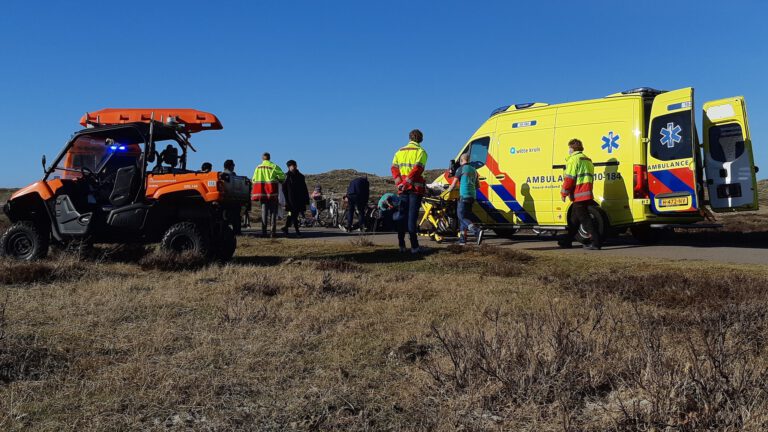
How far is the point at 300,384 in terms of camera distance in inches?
123

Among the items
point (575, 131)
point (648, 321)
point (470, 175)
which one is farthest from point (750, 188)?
point (648, 321)

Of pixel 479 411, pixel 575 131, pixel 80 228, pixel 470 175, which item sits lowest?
pixel 479 411

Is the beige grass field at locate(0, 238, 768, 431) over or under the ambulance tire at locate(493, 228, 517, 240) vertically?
under

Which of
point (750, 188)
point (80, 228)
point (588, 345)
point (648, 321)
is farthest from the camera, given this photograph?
point (750, 188)

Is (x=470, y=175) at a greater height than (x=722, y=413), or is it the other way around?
(x=470, y=175)

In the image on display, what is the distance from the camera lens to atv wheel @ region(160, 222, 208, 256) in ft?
25.8

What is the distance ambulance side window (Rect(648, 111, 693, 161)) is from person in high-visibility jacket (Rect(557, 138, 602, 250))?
1.10 metres

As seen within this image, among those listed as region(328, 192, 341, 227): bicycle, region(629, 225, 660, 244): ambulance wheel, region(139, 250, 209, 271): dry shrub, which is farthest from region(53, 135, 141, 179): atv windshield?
region(328, 192, 341, 227): bicycle

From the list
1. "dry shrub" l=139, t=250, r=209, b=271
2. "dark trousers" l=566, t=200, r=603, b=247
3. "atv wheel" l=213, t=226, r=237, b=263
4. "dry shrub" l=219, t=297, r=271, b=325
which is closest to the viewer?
"dry shrub" l=219, t=297, r=271, b=325

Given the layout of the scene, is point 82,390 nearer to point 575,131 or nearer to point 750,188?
point 575,131

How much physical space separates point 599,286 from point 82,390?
177 inches

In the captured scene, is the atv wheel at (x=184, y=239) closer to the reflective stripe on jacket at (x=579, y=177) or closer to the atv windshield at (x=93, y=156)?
the atv windshield at (x=93, y=156)

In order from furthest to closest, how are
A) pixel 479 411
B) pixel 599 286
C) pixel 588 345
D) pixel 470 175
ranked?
pixel 470 175
pixel 599 286
pixel 588 345
pixel 479 411

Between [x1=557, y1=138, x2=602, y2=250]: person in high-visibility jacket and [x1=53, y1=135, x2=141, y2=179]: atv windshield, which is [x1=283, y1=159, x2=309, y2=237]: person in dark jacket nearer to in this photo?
[x1=53, y1=135, x2=141, y2=179]: atv windshield
